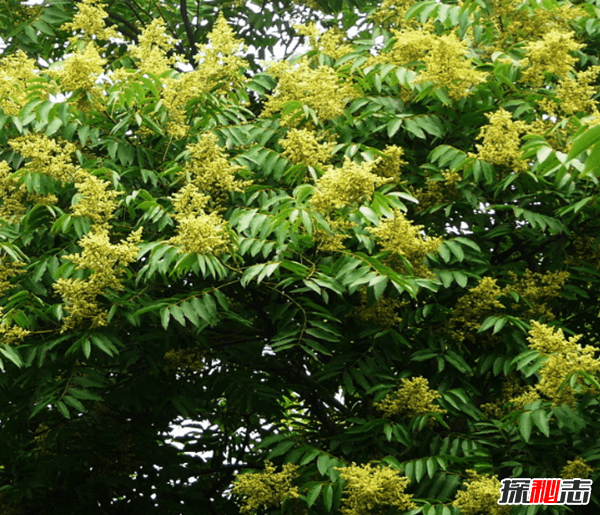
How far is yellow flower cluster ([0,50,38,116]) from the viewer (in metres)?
4.95

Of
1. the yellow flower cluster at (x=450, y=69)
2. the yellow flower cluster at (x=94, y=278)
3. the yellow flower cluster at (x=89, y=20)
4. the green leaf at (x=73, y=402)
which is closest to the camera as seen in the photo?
the yellow flower cluster at (x=94, y=278)

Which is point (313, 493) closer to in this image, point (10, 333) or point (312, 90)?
point (10, 333)

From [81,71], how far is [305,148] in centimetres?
124

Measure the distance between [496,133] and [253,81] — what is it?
173 centimetres

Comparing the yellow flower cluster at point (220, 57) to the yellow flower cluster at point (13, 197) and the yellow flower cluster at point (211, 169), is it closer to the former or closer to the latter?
the yellow flower cluster at point (211, 169)

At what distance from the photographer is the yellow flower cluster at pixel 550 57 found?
491 centimetres

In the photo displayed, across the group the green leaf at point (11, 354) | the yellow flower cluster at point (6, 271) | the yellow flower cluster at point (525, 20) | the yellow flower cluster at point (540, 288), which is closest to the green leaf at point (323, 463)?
the yellow flower cluster at point (540, 288)

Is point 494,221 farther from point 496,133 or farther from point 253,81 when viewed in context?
point 253,81

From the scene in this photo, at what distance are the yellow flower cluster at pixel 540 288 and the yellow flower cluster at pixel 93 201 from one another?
2083 millimetres

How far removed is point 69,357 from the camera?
4379 millimetres

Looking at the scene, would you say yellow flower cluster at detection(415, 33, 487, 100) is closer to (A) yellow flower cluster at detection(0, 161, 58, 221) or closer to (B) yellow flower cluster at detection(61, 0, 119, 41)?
(B) yellow flower cluster at detection(61, 0, 119, 41)

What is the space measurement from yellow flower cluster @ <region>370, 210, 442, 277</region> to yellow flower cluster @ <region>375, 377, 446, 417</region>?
53 cm

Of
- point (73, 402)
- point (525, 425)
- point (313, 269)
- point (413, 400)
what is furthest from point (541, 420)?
point (73, 402)

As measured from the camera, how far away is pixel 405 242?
4.27 m
